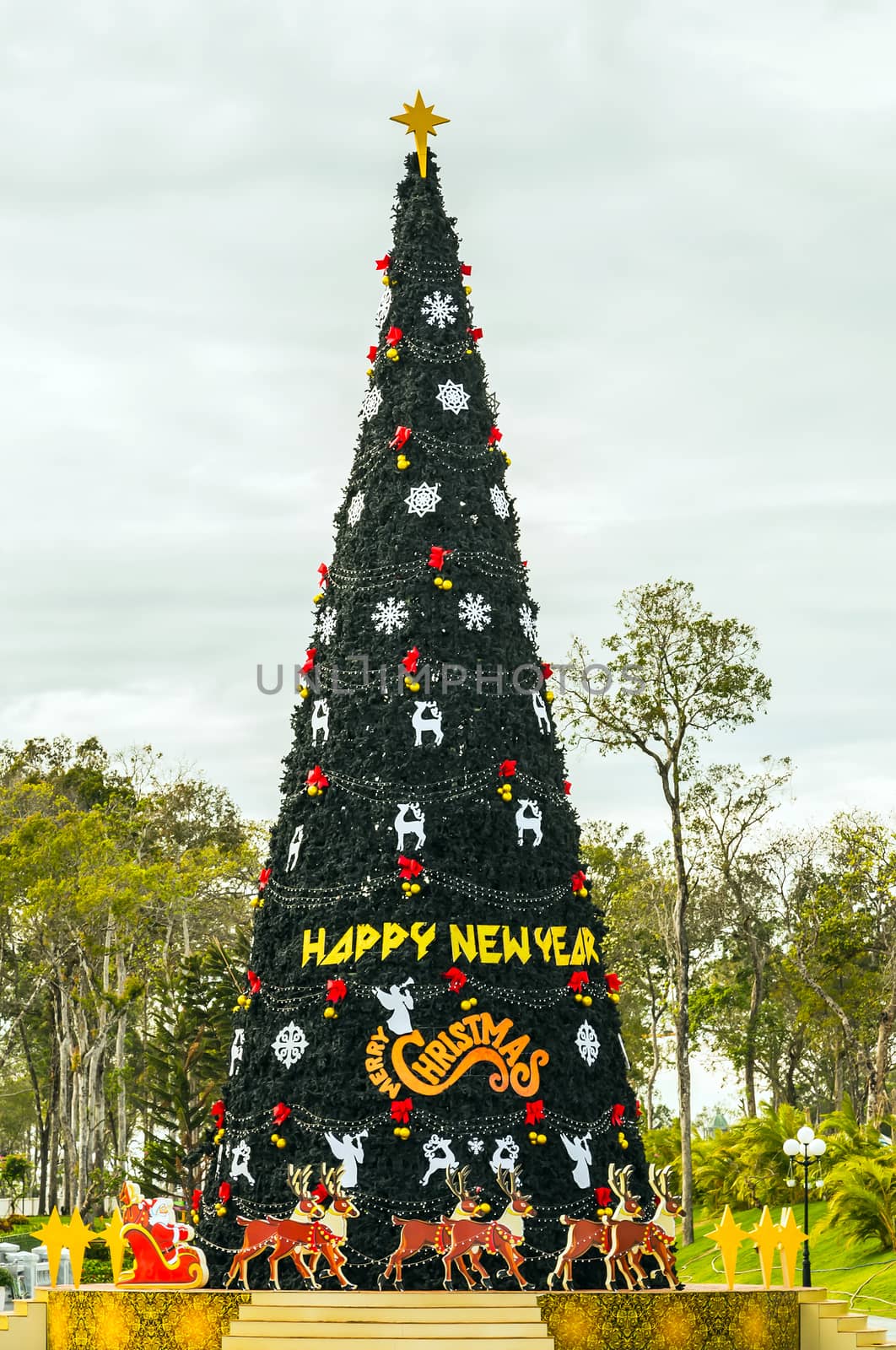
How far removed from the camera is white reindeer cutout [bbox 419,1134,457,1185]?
14.2m

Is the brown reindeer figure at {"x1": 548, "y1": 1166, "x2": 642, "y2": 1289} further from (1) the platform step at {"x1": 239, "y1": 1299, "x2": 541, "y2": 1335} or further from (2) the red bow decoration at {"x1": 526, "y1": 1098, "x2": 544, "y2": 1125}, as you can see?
(2) the red bow decoration at {"x1": 526, "y1": 1098, "x2": 544, "y2": 1125}

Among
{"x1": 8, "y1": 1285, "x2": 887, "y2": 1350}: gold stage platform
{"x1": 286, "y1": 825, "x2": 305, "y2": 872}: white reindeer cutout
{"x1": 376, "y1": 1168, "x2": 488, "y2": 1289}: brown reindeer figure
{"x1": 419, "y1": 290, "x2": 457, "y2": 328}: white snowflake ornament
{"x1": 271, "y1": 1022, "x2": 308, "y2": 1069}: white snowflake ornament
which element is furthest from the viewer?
{"x1": 419, "y1": 290, "x2": 457, "y2": 328}: white snowflake ornament

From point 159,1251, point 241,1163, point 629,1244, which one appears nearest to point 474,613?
point 241,1163

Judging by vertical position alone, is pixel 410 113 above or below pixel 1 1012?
above

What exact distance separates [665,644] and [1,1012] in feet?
86.2

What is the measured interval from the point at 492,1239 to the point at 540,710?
5700 mm

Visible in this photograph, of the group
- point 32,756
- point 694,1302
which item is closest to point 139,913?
point 32,756

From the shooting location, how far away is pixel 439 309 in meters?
17.5

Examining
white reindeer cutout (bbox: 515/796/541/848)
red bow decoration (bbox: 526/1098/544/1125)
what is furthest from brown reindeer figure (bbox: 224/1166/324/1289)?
white reindeer cutout (bbox: 515/796/541/848)

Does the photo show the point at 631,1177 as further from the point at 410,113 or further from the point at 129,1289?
the point at 410,113

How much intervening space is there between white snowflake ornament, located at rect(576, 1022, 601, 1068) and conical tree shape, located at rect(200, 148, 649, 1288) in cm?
3

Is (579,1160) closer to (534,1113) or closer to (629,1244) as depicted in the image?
(534,1113)

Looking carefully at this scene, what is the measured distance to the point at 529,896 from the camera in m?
15.5

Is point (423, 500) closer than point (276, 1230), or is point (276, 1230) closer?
point (276, 1230)
